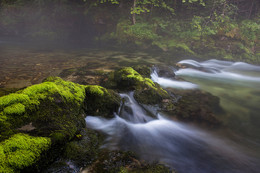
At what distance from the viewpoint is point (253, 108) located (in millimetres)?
6258

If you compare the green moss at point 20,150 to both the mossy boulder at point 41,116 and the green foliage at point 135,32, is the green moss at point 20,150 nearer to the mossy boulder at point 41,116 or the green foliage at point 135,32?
the mossy boulder at point 41,116

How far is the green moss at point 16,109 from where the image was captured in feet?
8.32

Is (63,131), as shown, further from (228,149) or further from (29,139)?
(228,149)

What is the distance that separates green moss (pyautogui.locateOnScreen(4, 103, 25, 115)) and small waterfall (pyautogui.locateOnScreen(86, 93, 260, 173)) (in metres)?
1.51

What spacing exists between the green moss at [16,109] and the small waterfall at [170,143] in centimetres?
151

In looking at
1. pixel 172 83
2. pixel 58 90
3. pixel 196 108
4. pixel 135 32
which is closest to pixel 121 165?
pixel 58 90

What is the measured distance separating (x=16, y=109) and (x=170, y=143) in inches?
129

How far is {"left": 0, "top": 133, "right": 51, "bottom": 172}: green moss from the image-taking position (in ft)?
6.48

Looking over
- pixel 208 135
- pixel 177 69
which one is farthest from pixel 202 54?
pixel 208 135

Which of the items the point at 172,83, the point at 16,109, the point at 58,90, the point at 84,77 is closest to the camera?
the point at 16,109

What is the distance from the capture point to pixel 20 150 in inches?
84.7

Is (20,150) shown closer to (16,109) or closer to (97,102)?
(16,109)

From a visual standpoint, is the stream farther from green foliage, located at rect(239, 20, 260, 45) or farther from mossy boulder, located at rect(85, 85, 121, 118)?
green foliage, located at rect(239, 20, 260, 45)

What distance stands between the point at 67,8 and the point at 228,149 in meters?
20.1
